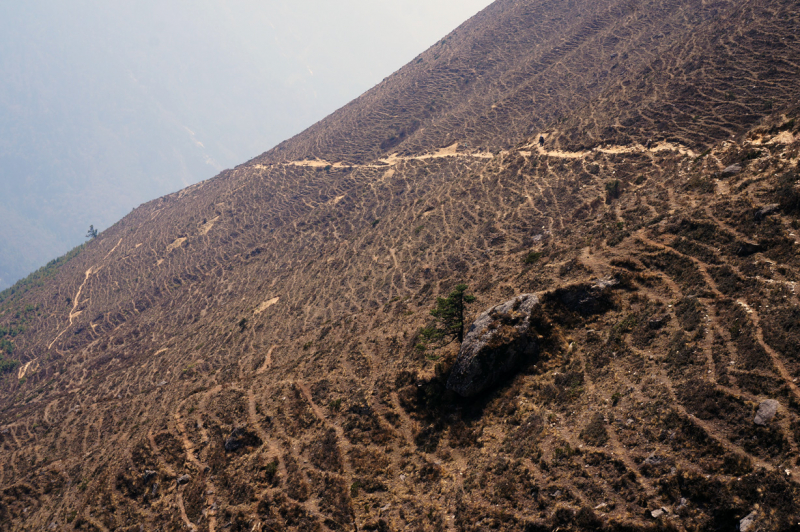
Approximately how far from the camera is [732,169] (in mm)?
27781

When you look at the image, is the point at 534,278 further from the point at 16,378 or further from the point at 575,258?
the point at 16,378

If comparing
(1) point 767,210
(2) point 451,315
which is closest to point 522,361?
(2) point 451,315

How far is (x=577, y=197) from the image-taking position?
48438 mm

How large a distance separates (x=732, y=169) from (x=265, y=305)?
6286 centimetres

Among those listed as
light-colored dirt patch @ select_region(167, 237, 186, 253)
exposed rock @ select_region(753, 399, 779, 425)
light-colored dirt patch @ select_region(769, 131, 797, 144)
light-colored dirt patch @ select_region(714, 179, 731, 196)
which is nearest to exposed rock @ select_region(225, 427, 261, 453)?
exposed rock @ select_region(753, 399, 779, 425)

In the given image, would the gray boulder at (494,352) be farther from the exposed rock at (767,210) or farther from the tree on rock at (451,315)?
the exposed rock at (767,210)

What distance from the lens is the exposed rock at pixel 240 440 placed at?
2838 cm

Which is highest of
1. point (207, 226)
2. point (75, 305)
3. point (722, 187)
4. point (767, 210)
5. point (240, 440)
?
point (75, 305)

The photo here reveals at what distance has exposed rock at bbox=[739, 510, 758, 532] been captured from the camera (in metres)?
10.3

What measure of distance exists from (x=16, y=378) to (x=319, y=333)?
84.9 metres

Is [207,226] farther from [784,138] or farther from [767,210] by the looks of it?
[784,138]

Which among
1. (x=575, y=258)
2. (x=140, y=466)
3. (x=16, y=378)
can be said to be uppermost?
(x=16, y=378)

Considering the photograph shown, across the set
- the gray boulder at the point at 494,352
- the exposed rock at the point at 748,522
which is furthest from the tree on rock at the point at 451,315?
the exposed rock at the point at 748,522

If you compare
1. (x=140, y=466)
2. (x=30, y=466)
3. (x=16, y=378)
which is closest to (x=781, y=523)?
(x=140, y=466)
